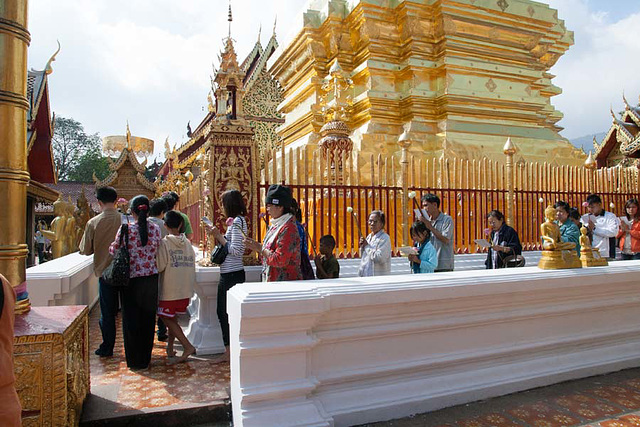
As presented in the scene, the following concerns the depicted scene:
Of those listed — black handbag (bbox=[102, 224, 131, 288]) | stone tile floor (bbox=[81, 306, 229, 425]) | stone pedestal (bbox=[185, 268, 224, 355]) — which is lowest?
stone tile floor (bbox=[81, 306, 229, 425])

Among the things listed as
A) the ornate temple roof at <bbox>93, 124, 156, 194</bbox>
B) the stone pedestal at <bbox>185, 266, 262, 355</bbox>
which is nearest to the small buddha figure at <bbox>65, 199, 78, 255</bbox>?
the stone pedestal at <bbox>185, 266, 262, 355</bbox>

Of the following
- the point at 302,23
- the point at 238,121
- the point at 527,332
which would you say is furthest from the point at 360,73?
the point at 527,332

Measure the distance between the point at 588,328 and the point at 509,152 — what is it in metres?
3.00

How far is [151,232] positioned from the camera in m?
3.88

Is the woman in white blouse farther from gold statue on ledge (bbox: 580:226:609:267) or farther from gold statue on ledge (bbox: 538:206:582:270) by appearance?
gold statue on ledge (bbox: 580:226:609:267)

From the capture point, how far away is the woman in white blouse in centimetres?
399

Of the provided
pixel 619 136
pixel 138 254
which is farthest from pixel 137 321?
pixel 619 136

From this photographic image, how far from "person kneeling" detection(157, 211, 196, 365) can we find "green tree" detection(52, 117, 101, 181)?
43.7m

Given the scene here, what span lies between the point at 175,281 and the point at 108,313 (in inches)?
29.1

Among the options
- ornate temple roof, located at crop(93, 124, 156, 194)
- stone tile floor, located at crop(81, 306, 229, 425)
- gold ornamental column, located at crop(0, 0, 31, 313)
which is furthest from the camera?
ornate temple roof, located at crop(93, 124, 156, 194)

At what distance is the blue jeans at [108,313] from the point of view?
163 inches

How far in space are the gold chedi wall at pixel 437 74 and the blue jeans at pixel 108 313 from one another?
17.4 feet

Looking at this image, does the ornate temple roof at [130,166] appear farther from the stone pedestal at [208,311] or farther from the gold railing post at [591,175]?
the gold railing post at [591,175]

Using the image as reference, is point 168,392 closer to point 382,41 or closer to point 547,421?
point 547,421
